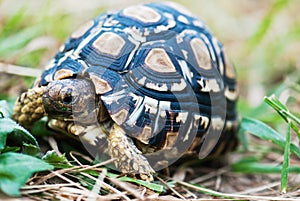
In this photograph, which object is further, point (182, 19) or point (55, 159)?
point (182, 19)

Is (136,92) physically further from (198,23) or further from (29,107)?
(198,23)

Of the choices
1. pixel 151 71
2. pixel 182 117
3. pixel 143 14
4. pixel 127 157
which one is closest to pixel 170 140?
pixel 182 117

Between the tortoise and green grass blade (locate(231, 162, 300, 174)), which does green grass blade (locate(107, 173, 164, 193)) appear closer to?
the tortoise

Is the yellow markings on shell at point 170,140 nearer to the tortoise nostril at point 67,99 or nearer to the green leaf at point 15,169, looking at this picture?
the tortoise nostril at point 67,99

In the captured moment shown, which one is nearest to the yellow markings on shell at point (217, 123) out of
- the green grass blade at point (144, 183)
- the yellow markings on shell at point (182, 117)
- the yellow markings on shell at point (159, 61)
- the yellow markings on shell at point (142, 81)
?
the yellow markings on shell at point (182, 117)

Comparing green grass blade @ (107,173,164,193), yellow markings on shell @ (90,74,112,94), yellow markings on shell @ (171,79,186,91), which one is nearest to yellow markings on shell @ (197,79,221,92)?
yellow markings on shell @ (171,79,186,91)


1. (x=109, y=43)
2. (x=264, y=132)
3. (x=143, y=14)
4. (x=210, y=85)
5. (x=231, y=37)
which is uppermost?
(x=231, y=37)

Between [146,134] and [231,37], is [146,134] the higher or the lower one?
the lower one

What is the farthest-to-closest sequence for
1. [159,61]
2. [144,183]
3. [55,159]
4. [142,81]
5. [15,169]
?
1. [159,61]
2. [142,81]
3. [144,183]
4. [55,159]
5. [15,169]
